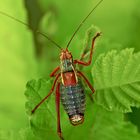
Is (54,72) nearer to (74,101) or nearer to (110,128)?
(74,101)

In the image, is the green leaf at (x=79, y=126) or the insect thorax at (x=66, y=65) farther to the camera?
the insect thorax at (x=66, y=65)

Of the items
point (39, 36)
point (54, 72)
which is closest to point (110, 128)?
point (54, 72)

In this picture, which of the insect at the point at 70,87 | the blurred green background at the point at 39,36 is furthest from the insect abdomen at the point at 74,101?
the blurred green background at the point at 39,36

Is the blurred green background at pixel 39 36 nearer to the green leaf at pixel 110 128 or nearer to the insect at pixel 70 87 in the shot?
the insect at pixel 70 87

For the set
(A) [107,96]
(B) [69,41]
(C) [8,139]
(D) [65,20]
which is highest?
(D) [65,20]

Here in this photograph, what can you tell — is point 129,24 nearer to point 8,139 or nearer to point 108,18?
point 108,18

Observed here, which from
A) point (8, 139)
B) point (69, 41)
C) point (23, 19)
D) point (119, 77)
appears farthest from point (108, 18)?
point (8, 139)

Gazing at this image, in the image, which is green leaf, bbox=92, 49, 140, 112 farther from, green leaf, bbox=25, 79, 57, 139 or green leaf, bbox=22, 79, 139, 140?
green leaf, bbox=25, 79, 57, 139
